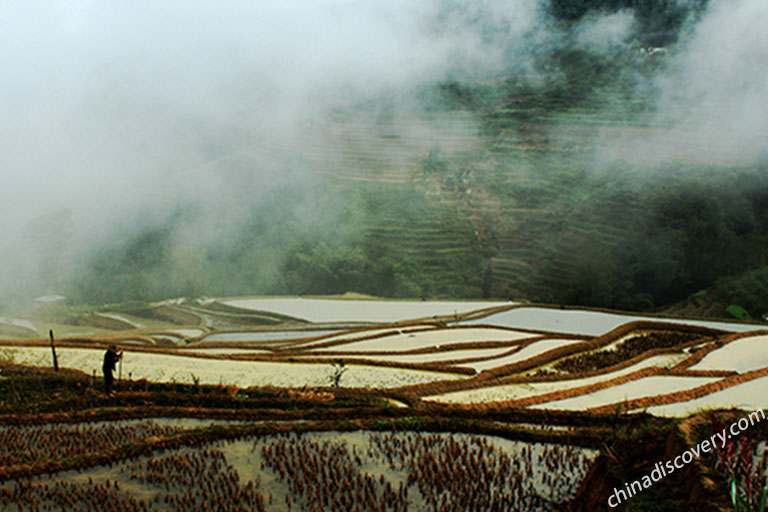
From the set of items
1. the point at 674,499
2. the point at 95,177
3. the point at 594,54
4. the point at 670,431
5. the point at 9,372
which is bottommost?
the point at 9,372

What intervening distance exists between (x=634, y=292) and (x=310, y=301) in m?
12.7

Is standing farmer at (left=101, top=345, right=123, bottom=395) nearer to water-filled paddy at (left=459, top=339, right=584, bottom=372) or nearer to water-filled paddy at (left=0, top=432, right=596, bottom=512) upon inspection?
water-filled paddy at (left=0, top=432, right=596, bottom=512)

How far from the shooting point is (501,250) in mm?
26625

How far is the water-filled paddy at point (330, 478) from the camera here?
3.67m

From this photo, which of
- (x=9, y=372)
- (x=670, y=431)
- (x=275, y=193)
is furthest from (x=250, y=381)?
(x=275, y=193)

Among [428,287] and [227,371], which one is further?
[428,287]

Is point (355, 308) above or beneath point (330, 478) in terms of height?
above

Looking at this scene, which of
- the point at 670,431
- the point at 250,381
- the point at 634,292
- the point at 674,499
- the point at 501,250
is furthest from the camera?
the point at 501,250

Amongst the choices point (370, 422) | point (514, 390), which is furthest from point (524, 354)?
point (370, 422)

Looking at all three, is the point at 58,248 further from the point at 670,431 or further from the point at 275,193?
the point at 670,431

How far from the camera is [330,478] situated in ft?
13.3

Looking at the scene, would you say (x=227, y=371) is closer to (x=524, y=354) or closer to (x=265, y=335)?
(x=265, y=335)

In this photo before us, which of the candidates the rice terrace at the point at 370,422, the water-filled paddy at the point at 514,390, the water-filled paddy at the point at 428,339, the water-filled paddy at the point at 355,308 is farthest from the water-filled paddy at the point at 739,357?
the water-filled paddy at the point at 355,308

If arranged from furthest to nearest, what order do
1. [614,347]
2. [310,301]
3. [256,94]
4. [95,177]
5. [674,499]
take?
[256,94] < [95,177] < [310,301] < [614,347] < [674,499]
